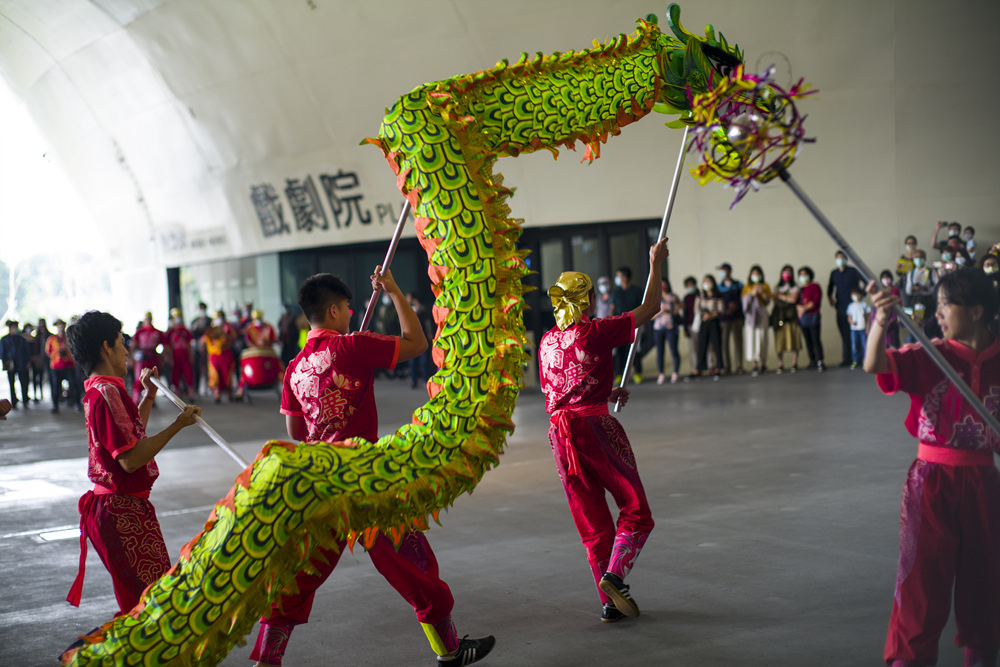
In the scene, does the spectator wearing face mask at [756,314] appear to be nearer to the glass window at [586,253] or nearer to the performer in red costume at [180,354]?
the glass window at [586,253]

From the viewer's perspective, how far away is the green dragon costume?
272 centimetres

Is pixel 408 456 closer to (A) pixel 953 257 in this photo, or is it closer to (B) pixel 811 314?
(A) pixel 953 257

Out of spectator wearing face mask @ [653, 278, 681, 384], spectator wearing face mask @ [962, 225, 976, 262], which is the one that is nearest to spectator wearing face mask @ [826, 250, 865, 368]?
spectator wearing face mask @ [962, 225, 976, 262]

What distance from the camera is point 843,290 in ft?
51.5

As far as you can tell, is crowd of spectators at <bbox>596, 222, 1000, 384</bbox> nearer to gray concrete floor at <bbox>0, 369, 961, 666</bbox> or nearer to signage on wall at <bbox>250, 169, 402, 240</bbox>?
gray concrete floor at <bbox>0, 369, 961, 666</bbox>

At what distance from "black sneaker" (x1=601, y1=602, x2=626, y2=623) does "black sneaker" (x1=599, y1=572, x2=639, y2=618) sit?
0.03 meters

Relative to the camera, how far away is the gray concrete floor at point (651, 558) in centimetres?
418

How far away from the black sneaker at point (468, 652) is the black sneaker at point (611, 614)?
0.65 m

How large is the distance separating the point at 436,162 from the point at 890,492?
523 centimetres

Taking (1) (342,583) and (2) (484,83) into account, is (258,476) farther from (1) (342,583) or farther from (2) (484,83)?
(1) (342,583)

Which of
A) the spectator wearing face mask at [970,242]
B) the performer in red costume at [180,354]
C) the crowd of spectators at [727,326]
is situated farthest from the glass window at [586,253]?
the performer in red costume at [180,354]

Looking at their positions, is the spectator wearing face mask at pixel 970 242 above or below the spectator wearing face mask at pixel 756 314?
above

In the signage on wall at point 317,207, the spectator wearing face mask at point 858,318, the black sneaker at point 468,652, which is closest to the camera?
the black sneaker at point 468,652

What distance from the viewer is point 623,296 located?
50.5 feet
